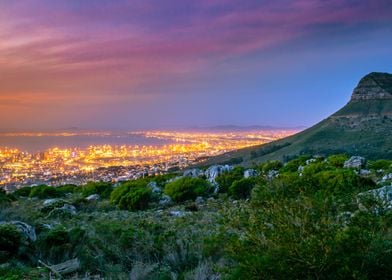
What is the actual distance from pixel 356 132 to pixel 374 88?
19991mm

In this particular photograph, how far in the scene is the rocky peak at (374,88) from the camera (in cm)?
8419

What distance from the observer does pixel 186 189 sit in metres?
20.5

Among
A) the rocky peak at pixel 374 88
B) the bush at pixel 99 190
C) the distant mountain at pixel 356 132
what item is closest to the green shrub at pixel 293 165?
the bush at pixel 99 190

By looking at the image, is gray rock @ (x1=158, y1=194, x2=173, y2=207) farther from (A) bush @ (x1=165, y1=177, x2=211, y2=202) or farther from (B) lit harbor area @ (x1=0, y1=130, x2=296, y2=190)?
(B) lit harbor area @ (x1=0, y1=130, x2=296, y2=190)

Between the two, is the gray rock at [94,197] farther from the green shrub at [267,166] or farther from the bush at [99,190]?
the green shrub at [267,166]

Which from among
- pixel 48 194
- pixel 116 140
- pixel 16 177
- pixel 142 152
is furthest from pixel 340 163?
pixel 116 140

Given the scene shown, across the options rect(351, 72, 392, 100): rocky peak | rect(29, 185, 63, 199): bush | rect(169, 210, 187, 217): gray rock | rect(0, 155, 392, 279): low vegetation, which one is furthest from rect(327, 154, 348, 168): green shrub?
rect(351, 72, 392, 100): rocky peak

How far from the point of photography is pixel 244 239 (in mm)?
5504

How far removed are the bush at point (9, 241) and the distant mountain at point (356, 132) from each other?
50765 mm

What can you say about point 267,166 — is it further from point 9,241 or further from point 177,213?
point 9,241

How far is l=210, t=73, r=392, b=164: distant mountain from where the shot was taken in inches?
2464

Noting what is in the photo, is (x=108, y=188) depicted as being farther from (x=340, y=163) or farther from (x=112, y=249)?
(x=112, y=249)

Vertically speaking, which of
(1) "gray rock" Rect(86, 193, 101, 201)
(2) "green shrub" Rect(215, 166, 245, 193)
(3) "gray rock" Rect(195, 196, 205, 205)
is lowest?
(1) "gray rock" Rect(86, 193, 101, 201)

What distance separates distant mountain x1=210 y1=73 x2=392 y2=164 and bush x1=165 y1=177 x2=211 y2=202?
125 ft
